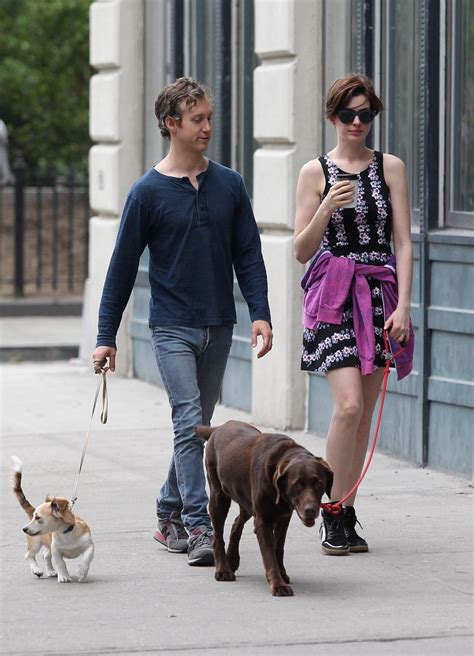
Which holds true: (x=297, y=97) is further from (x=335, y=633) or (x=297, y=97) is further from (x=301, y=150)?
(x=335, y=633)

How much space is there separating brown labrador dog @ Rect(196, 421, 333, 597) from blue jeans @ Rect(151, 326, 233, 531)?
153 mm

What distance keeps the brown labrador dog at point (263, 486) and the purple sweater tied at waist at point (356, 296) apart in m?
0.68

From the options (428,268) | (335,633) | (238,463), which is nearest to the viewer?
(335,633)

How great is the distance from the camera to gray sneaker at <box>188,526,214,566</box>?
20.9 ft

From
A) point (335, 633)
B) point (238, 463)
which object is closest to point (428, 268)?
point (238, 463)

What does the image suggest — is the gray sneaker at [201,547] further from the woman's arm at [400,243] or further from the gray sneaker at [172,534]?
the woman's arm at [400,243]

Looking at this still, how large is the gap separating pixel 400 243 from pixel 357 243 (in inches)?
7.7

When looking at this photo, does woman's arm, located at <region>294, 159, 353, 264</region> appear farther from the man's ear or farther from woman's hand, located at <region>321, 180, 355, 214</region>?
the man's ear

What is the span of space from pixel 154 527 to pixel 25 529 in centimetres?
131

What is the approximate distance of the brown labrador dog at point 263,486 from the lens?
18.4 ft

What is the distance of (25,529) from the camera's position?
6012mm

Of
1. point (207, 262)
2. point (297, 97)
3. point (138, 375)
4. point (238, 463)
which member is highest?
point (297, 97)

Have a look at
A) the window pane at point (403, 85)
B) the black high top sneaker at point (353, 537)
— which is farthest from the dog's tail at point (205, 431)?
the window pane at point (403, 85)


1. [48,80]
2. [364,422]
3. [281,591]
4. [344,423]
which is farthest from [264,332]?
[48,80]
